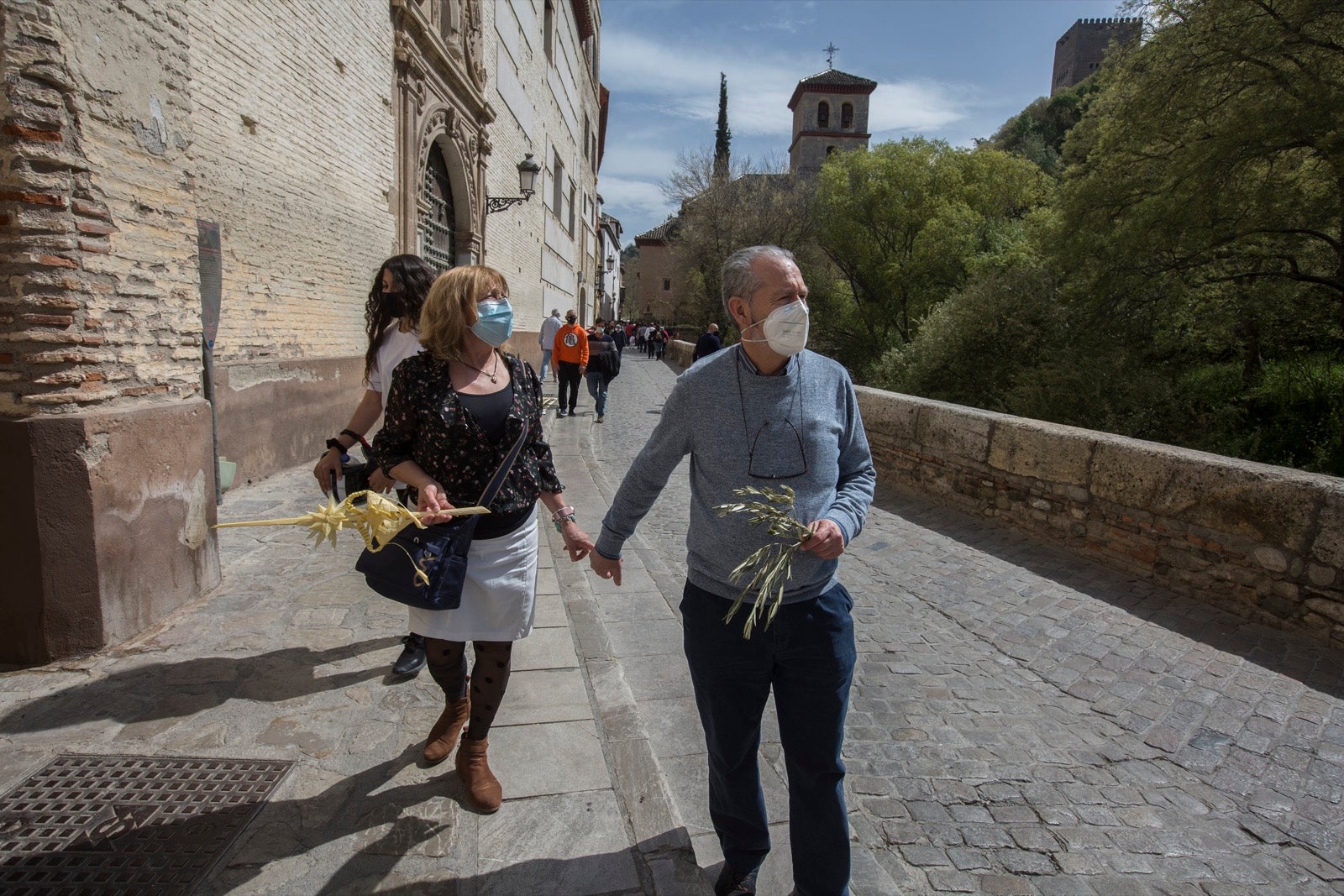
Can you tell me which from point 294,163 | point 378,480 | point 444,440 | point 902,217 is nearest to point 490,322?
point 444,440

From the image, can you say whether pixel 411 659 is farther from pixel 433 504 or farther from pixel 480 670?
pixel 433 504

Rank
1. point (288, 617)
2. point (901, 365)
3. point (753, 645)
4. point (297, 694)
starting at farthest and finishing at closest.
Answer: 1. point (901, 365)
2. point (288, 617)
3. point (297, 694)
4. point (753, 645)

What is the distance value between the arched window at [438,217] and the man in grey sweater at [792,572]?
11.2m

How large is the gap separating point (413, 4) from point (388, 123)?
5.91ft

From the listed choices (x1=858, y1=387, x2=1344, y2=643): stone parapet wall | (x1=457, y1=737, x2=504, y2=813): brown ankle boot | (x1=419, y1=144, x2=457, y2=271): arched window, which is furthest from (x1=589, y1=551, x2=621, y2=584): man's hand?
(x1=419, y1=144, x2=457, y2=271): arched window

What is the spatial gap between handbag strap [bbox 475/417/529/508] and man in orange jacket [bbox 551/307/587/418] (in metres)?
9.57

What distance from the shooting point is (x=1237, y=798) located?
3068 millimetres

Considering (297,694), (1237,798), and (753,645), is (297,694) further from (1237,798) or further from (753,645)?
(1237,798)

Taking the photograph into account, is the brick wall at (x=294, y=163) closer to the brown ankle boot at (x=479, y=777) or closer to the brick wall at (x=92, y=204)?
the brick wall at (x=92, y=204)

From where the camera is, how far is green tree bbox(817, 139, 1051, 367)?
25844mm

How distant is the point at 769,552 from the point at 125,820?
2.19 metres

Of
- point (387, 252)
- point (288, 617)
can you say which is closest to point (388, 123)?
point (387, 252)

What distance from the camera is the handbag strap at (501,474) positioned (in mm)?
2586

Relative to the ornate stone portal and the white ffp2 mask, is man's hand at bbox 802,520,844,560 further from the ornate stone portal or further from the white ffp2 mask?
the ornate stone portal
